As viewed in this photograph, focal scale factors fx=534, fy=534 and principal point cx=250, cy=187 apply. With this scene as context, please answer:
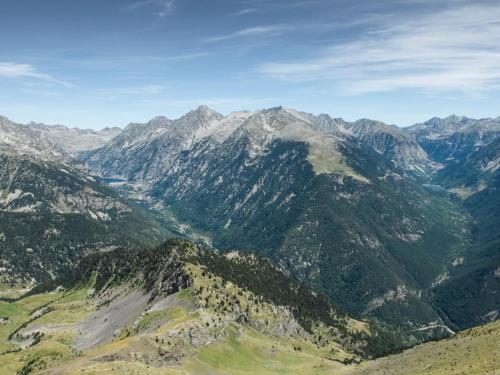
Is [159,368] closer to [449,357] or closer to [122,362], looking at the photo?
[122,362]

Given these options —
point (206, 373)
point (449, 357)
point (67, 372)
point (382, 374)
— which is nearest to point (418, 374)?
point (449, 357)

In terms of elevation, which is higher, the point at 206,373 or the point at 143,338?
the point at 143,338

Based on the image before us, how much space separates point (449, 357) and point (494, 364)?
32.5 metres

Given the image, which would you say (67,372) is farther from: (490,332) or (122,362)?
(490,332)

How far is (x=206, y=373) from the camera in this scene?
198m

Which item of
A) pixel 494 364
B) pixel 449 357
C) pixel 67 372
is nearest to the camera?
pixel 494 364

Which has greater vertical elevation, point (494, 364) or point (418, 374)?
point (494, 364)

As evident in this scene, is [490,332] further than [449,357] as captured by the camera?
Yes

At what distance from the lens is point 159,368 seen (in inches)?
7239

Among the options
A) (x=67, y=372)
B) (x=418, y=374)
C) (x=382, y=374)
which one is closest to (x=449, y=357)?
(x=418, y=374)

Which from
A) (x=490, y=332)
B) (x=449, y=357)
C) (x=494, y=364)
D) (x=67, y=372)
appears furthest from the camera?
(x=490, y=332)

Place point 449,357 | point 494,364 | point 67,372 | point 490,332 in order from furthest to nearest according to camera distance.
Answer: point 490,332, point 449,357, point 67,372, point 494,364

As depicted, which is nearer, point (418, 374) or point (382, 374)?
point (418, 374)

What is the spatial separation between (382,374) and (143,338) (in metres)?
90.3
